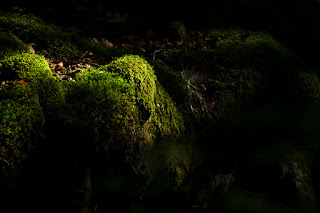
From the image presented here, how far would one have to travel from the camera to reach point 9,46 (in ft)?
8.64

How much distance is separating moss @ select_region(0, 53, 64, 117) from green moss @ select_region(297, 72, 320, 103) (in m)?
3.76

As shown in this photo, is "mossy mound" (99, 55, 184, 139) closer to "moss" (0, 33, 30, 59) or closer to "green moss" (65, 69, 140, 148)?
"green moss" (65, 69, 140, 148)

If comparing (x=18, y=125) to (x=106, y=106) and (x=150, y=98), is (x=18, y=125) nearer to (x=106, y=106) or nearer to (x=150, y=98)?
(x=106, y=106)

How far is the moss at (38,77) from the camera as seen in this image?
222 centimetres

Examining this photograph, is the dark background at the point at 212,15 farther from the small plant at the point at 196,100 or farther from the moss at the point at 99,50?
the small plant at the point at 196,100

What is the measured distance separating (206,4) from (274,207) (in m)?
3.91

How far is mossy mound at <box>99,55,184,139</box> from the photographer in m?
2.55

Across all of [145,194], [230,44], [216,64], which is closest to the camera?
[145,194]

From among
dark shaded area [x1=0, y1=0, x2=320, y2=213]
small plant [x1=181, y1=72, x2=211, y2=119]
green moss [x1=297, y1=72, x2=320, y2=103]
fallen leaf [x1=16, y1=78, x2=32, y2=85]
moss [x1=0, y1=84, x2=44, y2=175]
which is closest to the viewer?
moss [x1=0, y1=84, x2=44, y2=175]

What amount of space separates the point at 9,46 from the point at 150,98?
1.51 meters

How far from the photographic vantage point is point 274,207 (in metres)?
3.46

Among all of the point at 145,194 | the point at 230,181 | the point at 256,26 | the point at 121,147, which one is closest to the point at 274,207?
the point at 230,181

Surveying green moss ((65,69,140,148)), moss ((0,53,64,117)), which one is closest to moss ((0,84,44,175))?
moss ((0,53,64,117))

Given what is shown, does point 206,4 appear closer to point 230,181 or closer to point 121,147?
point 230,181
